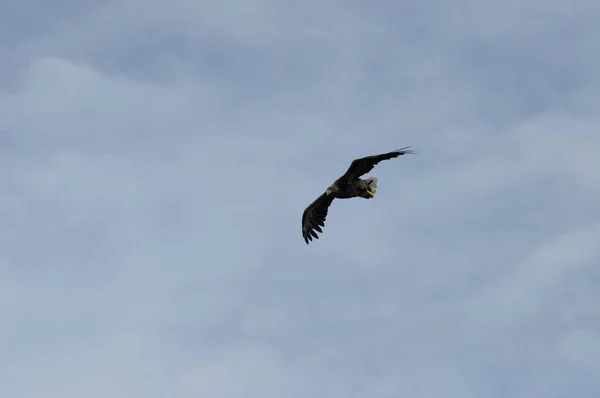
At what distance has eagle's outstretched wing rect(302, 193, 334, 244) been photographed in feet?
145

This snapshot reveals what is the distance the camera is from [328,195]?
41750 millimetres

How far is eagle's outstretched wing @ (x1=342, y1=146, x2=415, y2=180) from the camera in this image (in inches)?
1486

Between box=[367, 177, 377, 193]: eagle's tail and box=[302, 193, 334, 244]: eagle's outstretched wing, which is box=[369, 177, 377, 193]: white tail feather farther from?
box=[302, 193, 334, 244]: eagle's outstretched wing

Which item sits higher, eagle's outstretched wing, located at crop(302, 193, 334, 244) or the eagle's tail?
eagle's outstretched wing, located at crop(302, 193, 334, 244)

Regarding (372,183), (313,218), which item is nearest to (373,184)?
(372,183)

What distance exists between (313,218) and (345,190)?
3.70m

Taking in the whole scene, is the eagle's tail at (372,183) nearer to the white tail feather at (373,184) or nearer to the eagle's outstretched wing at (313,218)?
the white tail feather at (373,184)

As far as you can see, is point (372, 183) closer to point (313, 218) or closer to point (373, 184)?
point (373, 184)

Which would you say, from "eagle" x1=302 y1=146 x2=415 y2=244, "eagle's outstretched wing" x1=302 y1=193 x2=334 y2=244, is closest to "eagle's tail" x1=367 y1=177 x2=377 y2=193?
"eagle" x1=302 y1=146 x2=415 y2=244

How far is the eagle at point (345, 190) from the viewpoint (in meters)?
39.1

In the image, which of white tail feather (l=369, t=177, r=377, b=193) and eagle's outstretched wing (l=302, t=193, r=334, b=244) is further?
eagle's outstretched wing (l=302, t=193, r=334, b=244)

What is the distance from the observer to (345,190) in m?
41.2

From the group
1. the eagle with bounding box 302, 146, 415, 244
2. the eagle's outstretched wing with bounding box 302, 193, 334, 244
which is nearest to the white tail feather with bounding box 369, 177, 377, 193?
the eagle with bounding box 302, 146, 415, 244

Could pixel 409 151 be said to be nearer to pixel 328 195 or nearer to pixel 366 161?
pixel 366 161
